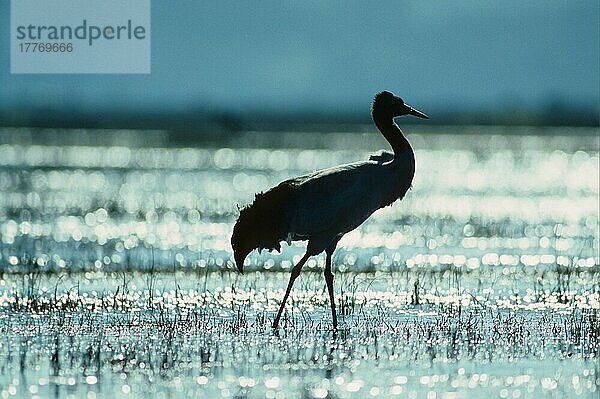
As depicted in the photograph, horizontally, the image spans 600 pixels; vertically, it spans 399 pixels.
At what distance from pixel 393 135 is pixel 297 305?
144 centimetres

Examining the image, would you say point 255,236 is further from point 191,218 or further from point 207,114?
point 207,114

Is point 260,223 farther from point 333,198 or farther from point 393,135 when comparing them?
point 393,135

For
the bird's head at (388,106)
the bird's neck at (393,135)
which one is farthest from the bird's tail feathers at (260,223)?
the bird's head at (388,106)

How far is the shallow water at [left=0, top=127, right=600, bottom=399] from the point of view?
765cm

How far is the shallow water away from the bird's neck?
3.80 feet

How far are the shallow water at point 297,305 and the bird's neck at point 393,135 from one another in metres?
1.16

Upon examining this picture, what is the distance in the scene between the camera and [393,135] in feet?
34.5

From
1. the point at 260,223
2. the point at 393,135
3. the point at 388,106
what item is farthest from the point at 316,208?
the point at 388,106

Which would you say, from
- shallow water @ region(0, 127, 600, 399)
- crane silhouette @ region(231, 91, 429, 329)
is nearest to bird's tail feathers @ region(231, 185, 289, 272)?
crane silhouette @ region(231, 91, 429, 329)

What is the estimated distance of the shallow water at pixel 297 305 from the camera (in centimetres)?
765

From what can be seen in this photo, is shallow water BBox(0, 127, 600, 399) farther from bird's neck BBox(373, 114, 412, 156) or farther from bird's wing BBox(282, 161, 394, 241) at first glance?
bird's neck BBox(373, 114, 412, 156)

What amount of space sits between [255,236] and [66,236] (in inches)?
302

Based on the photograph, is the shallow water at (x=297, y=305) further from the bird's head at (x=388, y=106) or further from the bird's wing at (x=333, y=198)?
the bird's head at (x=388, y=106)

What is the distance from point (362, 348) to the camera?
8633 mm
